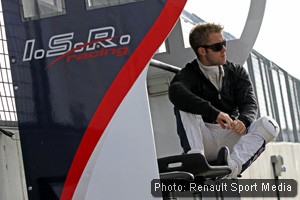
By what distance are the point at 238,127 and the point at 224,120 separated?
133 mm

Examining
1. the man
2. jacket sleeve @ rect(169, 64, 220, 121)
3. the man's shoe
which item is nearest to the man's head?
the man

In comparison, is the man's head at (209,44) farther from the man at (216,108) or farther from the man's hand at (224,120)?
the man's hand at (224,120)

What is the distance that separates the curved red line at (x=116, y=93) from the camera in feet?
25.6

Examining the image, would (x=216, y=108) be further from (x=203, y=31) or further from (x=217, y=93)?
(x=203, y=31)

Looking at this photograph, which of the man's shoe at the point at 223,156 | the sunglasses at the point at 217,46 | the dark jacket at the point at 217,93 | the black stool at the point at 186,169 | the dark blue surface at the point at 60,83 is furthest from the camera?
the sunglasses at the point at 217,46

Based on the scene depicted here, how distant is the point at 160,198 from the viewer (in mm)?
7668

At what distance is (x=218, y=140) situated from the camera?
8.73 meters

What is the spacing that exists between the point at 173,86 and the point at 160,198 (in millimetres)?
1221

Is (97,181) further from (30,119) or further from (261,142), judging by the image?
(261,142)

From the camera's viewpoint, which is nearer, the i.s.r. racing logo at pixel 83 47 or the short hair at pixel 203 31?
the i.s.r. racing logo at pixel 83 47

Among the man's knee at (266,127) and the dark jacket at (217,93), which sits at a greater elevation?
the dark jacket at (217,93)

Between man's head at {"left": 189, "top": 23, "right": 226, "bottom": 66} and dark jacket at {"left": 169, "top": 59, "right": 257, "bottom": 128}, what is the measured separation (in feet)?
0.30

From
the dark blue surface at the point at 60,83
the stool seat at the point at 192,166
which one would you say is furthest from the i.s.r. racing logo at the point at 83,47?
the stool seat at the point at 192,166

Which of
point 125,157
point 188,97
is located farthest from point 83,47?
point 188,97
